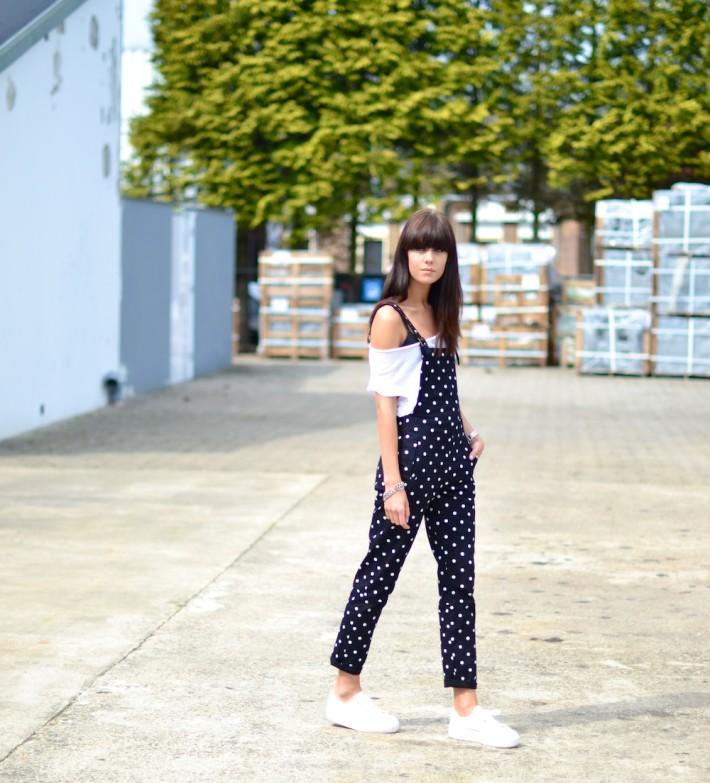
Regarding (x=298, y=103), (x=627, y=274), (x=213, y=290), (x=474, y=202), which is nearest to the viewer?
(x=213, y=290)

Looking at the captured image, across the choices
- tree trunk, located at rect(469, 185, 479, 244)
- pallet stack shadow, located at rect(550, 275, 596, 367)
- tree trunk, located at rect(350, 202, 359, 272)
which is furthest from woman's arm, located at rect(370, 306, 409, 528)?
tree trunk, located at rect(469, 185, 479, 244)

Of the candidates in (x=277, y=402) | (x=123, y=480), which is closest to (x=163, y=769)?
(x=123, y=480)

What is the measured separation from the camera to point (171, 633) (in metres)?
6.88

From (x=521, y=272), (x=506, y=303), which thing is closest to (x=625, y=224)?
(x=521, y=272)

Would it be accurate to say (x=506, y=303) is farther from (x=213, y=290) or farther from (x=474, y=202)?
(x=213, y=290)

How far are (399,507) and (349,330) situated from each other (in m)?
23.8

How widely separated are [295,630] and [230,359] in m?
19.4

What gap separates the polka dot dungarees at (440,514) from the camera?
530 cm

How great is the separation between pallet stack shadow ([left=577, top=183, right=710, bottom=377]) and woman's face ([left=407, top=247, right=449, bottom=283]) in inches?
769

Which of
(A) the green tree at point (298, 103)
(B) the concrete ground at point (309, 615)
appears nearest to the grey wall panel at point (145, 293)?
(B) the concrete ground at point (309, 615)

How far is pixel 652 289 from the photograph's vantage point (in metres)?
24.8

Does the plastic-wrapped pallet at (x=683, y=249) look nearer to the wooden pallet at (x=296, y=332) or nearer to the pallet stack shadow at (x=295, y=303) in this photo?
the pallet stack shadow at (x=295, y=303)

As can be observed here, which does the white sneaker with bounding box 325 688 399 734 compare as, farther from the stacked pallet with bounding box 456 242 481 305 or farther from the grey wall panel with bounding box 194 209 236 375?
the stacked pallet with bounding box 456 242 481 305

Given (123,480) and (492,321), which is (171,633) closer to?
(123,480)
